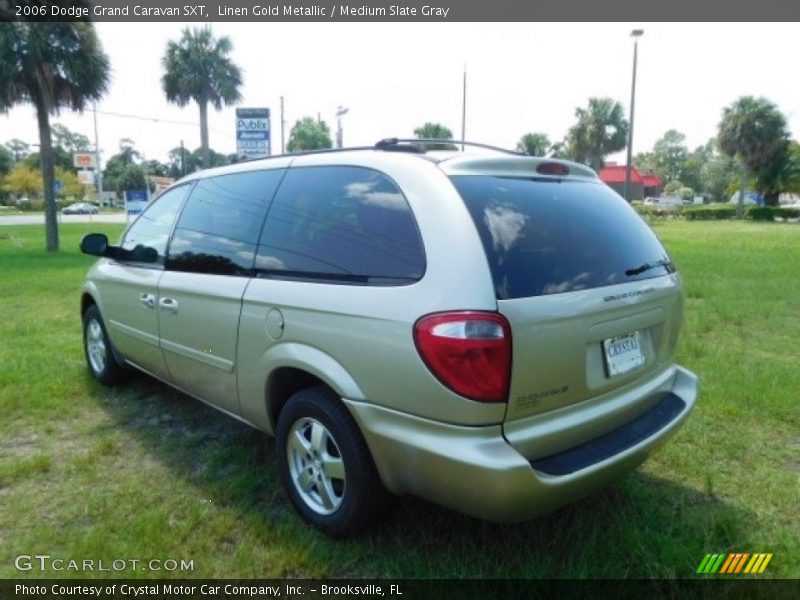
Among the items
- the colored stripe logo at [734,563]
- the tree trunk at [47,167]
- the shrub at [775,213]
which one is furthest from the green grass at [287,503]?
the shrub at [775,213]

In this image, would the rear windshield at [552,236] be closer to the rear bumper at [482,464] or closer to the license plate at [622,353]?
the license plate at [622,353]

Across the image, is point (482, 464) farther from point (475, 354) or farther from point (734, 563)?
point (734, 563)

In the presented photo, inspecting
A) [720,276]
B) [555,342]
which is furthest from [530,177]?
[720,276]

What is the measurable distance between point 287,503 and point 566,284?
177cm

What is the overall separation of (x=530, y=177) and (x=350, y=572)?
1.87 m

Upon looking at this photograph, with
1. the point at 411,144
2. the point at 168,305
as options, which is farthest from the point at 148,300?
the point at 411,144

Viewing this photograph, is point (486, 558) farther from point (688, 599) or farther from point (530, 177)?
point (530, 177)

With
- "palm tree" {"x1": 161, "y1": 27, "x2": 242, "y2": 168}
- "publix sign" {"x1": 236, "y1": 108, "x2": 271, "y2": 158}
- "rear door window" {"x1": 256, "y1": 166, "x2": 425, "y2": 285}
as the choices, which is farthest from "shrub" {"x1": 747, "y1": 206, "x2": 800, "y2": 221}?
"rear door window" {"x1": 256, "y1": 166, "x2": 425, "y2": 285}

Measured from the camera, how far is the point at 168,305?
329 cm

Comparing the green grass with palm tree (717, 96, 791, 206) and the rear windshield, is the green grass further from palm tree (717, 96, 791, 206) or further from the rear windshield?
palm tree (717, 96, 791, 206)

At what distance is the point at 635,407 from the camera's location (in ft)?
8.02

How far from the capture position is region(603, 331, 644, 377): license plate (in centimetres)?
227

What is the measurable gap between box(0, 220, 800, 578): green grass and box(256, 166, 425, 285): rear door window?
1.17 meters

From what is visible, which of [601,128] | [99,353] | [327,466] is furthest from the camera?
[601,128]
